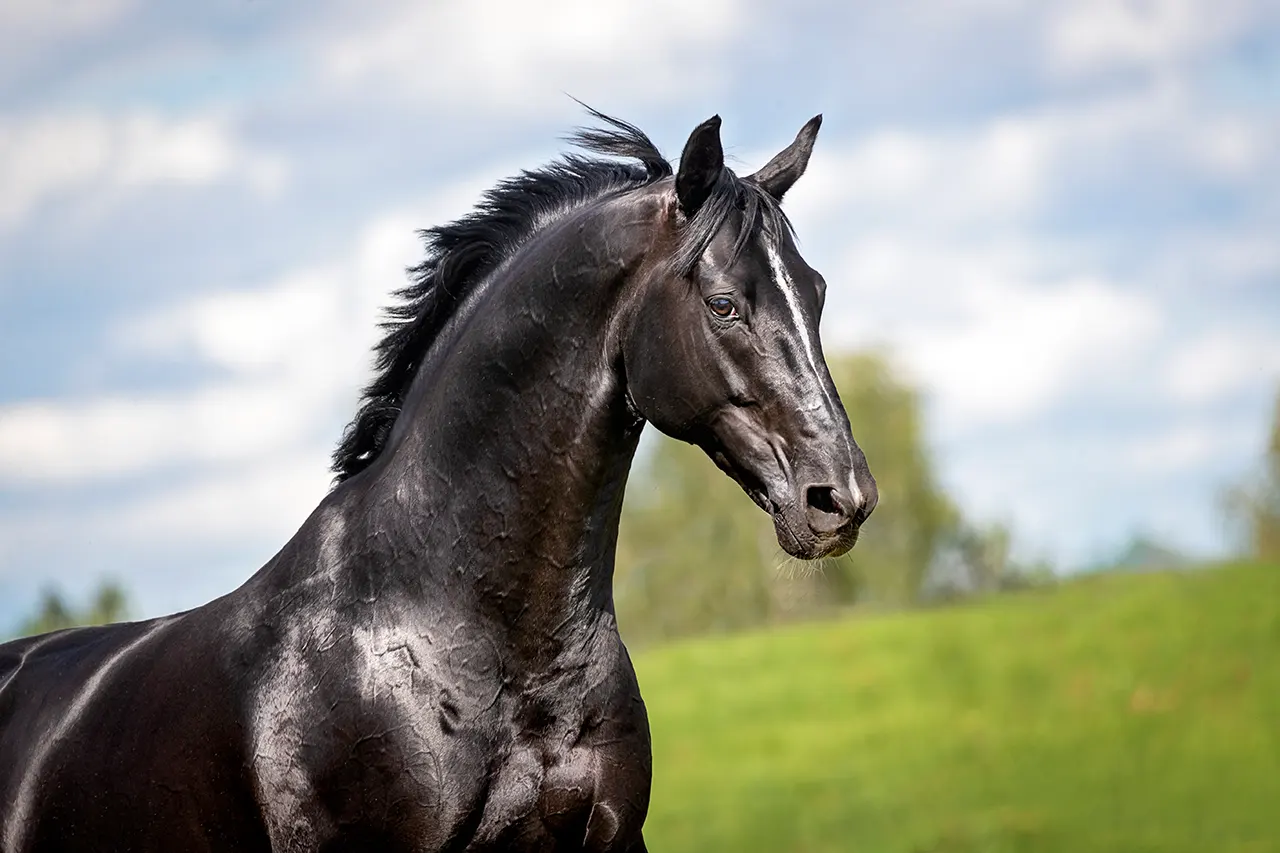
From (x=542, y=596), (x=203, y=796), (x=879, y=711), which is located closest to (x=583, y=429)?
(x=542, y=596)

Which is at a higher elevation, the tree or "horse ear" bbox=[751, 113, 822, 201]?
"horse ear" bbox=[751, 113, 822, 201]

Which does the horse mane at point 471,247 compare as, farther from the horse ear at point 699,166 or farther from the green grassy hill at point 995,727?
the green grassy hill at point 995,727

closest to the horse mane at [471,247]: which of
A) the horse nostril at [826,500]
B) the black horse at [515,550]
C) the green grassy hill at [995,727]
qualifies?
the black horse at [515,550]

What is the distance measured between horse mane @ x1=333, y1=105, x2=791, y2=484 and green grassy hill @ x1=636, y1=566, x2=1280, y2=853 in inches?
643

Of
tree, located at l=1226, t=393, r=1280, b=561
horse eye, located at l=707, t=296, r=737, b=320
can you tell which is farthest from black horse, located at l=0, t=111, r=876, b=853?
tree, located at l=1226, t=393, r=1280, b=561

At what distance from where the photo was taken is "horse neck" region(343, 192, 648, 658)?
13.6 feet

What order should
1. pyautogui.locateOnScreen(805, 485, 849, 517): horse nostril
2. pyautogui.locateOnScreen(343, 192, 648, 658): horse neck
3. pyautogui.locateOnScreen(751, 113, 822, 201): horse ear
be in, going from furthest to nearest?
pyautogui.locateOnScreen(751, 113, 822, 201): horse ear → pyautogui.locateOnScreen(343, 192, 648, 658): horse neck → pyautogui.locateOnScreen(805, 485, 849, 517): horse nostril

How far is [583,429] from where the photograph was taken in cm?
412

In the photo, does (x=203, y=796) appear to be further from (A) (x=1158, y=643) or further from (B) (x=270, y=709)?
(A) (x=1158, y=643)

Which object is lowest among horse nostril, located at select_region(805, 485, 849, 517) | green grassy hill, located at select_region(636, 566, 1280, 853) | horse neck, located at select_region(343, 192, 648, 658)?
green grassy hill, located at select_region(636, 566, 1280, 853)

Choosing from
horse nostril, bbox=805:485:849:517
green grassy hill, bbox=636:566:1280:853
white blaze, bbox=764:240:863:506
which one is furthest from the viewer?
green grassy hill, bbox=636:566:1280:853

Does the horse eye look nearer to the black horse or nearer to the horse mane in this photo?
the black horse

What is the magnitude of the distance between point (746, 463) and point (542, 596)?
73 centimetres

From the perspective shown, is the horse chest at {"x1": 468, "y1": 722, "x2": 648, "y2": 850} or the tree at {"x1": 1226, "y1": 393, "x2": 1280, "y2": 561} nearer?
the horse chest at {"x1": 468, "y1": 722, "x2": 648, "y2": 850}
